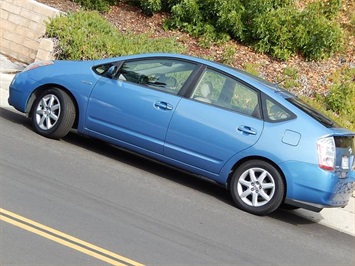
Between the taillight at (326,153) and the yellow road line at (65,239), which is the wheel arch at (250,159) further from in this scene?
the yellow road line at (65,239)

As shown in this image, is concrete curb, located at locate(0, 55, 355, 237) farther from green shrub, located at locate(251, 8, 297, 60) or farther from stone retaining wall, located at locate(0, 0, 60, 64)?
stone retaining wall, located at locate(0, 0, 60, 64)

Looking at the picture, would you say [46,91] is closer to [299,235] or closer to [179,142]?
[179,142]

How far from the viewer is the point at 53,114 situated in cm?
938

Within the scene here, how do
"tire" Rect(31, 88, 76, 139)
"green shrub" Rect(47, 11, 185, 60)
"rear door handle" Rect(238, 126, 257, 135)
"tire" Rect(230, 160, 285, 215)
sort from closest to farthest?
"tire" Rect(230, 160, 285, 215)
"rear door handle" Rect(238, 126, 257, 135)
"tire" Rect(31, 88, 76, 139)
"green shrub" Rect(47, 11, 185, 60)

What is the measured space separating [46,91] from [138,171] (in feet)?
5.19

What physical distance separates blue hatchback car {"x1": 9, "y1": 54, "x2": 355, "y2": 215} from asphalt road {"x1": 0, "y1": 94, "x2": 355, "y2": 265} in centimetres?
33

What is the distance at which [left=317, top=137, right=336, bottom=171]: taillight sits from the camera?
8109 mm

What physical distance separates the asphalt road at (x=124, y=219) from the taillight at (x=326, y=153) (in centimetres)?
79

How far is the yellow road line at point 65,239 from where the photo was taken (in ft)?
19.6

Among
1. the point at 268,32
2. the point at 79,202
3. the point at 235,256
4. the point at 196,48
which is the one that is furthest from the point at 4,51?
the point at 235,256

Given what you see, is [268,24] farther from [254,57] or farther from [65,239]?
[65,239]

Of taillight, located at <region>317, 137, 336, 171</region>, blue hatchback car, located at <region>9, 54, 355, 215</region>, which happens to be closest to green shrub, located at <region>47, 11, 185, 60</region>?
blue hatchback car, located at <region>9, 54, 355, 215</region>

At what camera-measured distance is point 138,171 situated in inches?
360

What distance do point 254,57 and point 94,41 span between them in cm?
312
